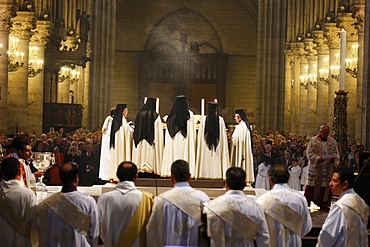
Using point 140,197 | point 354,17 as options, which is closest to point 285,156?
point 354,17

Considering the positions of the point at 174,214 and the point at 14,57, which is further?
the point at 14,57

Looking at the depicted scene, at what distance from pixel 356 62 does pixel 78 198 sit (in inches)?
771

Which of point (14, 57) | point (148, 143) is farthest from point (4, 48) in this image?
point (148, 143)

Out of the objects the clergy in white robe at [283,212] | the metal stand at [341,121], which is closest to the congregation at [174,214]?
the clergy in white robe at [283,212]

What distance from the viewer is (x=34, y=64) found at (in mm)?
27938

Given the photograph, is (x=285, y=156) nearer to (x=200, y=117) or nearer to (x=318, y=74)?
(x=200, y=117)

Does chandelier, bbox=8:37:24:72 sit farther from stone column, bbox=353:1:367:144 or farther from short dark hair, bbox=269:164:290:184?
short dark hair, bbox=269:164:290:184

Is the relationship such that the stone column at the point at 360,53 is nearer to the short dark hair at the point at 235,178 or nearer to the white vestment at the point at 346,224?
the white vestment at the point at 346,224

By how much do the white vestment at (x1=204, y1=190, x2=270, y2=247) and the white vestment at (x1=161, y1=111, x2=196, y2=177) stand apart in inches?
187

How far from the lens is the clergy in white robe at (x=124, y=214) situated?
28.6ft

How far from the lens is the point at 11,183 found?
876 cm

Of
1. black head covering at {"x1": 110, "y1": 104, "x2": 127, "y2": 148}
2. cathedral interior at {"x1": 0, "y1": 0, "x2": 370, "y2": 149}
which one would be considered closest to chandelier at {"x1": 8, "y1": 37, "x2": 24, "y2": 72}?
cathedral interior at {"x1": 0, "y1": 0, "x2": 370, "y2": 149}

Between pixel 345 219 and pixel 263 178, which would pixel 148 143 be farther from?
pixel 263 178

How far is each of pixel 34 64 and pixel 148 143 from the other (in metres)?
15.5
